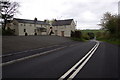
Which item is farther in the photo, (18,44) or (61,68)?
(18,44)

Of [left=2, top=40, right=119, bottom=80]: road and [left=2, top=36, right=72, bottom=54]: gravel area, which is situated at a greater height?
[left=2, top=36, right=72, bottom=54]: gravel area

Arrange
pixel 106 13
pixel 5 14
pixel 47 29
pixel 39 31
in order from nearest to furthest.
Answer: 1. pixel 5 14
2. pixel 106 13
3. pixel 39 31
4. pixel 47 29

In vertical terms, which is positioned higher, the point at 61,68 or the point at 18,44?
the point at 18,44

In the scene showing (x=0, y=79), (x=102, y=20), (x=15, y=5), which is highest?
(x=15, y=5)

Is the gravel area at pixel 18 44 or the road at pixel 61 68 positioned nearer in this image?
the road at pixel 61 68

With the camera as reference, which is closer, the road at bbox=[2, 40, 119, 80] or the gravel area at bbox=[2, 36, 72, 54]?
the road at bbox=[2, 40, 119, 80]

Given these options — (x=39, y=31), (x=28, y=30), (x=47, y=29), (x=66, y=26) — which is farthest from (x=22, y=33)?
(x=66, y=26)

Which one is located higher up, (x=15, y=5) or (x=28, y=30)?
(x=15, y=5)

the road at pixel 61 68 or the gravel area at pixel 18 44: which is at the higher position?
the gravel area at pixel 18 44

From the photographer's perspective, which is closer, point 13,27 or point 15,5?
point 15,5

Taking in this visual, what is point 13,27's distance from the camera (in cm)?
6122

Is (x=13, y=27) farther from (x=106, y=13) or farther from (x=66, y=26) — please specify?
(x=106, y=13)

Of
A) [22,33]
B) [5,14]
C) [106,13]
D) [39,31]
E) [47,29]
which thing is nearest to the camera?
[5,14]

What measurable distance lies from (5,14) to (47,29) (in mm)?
26504
